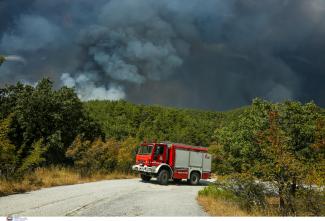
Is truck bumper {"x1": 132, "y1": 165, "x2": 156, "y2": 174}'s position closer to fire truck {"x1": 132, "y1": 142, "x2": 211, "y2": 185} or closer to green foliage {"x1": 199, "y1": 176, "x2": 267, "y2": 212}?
fire truck {"x1": 132, "y1": 142, "x2": 211, "y2": 185}

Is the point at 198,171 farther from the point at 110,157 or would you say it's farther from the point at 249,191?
the point at 249,191

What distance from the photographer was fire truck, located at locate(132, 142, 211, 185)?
29812 millimetres

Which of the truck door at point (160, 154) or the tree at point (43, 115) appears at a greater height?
the tree at point (43, 115)

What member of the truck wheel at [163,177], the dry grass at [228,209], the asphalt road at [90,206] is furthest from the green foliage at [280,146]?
the truck wheel at [163,177]

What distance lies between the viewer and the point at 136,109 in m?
114

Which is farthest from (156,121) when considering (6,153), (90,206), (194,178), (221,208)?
(90,206)

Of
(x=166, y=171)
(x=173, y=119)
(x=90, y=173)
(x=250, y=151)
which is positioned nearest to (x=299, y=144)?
(x=250, y=151)

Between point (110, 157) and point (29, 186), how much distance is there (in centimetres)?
1428

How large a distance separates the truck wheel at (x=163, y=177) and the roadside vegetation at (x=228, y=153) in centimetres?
374

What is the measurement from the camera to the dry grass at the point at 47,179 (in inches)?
807

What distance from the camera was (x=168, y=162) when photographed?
3039cm

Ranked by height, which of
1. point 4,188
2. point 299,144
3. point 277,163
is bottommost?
point 4,188

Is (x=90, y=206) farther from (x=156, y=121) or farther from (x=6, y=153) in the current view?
(x=156, y=121)

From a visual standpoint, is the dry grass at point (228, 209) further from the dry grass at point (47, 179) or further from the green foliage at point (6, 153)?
the green foliage at point (6, 153)
